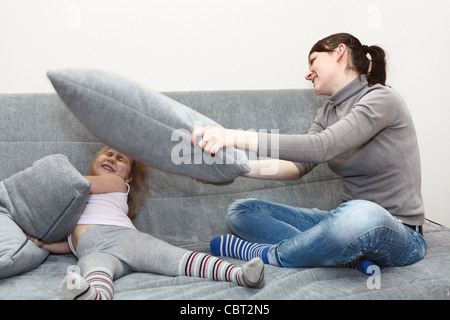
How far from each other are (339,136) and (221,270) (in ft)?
Result: 1.54

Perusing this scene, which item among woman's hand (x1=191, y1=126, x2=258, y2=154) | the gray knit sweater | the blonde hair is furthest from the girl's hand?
the gray knit sweater

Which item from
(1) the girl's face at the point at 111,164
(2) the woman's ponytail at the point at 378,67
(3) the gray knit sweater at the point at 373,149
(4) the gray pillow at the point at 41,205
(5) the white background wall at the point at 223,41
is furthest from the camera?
(5) the white background wall at the point at 223,41

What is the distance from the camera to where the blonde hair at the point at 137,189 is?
156 cm

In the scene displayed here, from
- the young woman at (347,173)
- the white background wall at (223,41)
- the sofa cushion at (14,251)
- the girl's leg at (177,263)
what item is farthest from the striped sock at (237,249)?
the white background wall at (223,41)

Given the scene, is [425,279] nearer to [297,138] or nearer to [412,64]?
[297,138]

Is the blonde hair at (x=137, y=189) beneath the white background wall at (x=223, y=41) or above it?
beneath

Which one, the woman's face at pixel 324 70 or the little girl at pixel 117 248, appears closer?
the little girl at pixel 117 248

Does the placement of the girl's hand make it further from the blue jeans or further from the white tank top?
the blue jeans

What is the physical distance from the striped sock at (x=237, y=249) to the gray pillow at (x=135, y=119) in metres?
0.36

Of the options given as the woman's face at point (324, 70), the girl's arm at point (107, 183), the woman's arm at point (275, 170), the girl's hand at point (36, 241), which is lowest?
the girl's hand at point (36, 241)

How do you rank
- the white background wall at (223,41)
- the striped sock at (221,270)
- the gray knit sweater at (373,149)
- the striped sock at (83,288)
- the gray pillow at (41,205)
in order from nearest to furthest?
the striped sock at (83,288) < the striped sock at (221,270) < the gray knit sweater at (373,149) < the gray pillow at (41,205) < the white background wall at (223,41)

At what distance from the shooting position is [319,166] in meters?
1.69

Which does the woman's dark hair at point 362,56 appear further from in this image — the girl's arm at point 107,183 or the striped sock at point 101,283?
the striped sock at point 101,283

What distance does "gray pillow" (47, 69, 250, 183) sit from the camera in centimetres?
93
